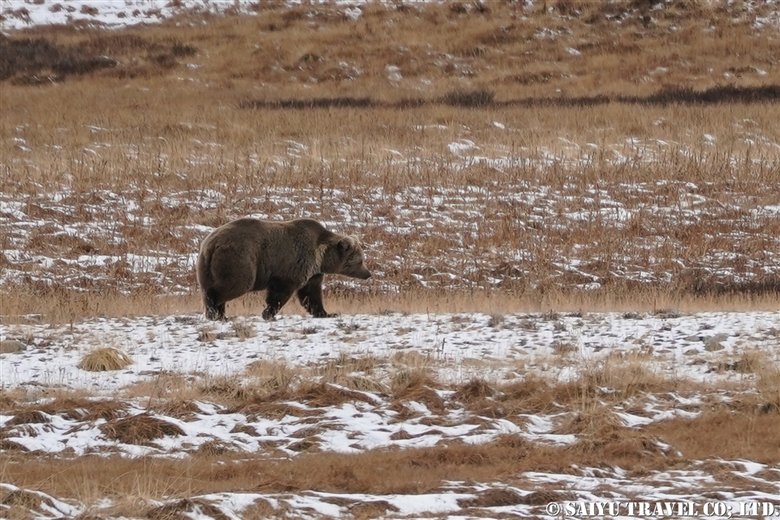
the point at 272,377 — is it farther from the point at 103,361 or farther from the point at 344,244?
the point at 344,244

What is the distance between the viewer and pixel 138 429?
317 inches

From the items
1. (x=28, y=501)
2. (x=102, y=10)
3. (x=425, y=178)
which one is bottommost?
(x=425, y=178)

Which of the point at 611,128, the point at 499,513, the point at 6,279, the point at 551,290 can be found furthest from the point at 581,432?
the point at 611,128

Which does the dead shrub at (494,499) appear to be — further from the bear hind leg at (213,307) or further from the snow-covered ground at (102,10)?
the snow-covered ground at (102,10)

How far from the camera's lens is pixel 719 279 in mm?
16453

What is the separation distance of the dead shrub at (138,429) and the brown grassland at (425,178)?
413 millimetres

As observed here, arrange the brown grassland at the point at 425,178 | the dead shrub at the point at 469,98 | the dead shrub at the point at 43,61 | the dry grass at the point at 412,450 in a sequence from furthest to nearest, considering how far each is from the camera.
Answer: the dead shrub at the point at 43,61 → the dead shrub at the point at 469,98 → the brown grassland at the point at 425,178 → the dry grass at the point at 412,450

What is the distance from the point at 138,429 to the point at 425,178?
1444 cm

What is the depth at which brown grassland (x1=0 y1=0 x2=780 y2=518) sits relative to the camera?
782cm

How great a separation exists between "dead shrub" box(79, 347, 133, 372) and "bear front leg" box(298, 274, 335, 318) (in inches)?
126

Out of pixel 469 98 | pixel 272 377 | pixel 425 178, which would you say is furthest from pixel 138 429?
pixel 469 98

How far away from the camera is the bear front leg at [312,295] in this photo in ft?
42.3

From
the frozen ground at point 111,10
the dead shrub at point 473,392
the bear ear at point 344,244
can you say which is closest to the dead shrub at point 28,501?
the dead shrub at point 473,392

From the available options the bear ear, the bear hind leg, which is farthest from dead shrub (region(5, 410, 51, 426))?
the bear ear
